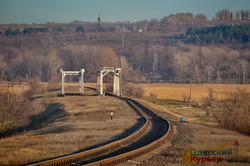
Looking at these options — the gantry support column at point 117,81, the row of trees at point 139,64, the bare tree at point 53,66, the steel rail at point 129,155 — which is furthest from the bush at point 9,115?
the bare tree at point 53,66

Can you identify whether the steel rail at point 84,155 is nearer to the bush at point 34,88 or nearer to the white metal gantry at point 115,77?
the white metal gantry at point 115,77

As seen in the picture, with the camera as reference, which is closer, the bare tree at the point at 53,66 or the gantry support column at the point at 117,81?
the gantry support column at the point at 117,81

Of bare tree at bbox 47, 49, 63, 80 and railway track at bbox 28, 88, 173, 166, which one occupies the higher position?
railway track at bbox 28, 88, 173, 166

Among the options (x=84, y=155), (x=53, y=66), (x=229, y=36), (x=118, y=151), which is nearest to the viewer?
(x=84, y=155)

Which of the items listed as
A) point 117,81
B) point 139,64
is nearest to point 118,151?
point 117,81

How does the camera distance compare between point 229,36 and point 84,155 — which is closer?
point 84,155

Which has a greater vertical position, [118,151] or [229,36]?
[229,36]

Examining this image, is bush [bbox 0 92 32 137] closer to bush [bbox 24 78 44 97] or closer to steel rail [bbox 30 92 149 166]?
steel rail [bbox 30 92 149 166]

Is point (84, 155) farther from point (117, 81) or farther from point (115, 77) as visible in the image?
point (117, 81)

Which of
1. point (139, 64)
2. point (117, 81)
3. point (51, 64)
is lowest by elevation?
point (139, 64)

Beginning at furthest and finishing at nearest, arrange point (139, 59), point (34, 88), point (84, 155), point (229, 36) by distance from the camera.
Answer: point (229, 36) < point (139, 59) < point (34, 88) < point (84, 155)

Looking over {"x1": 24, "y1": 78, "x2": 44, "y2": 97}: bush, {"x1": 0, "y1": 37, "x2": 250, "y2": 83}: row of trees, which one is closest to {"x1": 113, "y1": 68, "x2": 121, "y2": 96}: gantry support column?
{"x1": 24, "y1": 78, "x2": 44, "y2": 97}: bush

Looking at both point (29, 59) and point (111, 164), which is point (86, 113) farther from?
point (29, 59)

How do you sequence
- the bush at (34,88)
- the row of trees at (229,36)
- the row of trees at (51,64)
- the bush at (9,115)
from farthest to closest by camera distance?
the row of trees at (229,36) → the row of trees at (51,64) → the bush at (34,88) → the bush at (9,115)
